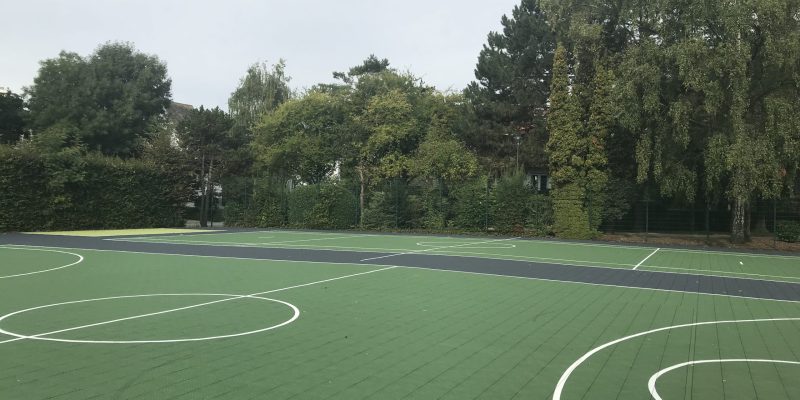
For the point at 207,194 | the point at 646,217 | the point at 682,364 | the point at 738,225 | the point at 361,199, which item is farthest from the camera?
the point at 207,194

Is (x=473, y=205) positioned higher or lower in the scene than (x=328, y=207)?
higher

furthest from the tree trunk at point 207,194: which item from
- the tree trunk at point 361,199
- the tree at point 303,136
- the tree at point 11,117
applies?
the tree at point 11,117

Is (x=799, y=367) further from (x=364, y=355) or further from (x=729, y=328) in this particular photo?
(x=364, y=355)

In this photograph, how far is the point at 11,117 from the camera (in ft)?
115

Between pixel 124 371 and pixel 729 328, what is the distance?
613 centimetres

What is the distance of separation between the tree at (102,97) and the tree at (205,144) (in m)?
7.07

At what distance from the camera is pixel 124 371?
4207mm

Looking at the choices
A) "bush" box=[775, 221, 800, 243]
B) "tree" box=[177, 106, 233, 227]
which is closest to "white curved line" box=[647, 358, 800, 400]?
"bush" box=[775, 221, 800, 243]

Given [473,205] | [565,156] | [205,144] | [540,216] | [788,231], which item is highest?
[205,144]

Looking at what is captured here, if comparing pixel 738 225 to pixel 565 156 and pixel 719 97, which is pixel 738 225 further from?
pixel 565 156

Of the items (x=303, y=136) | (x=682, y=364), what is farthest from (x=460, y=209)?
(x=682, y=364)

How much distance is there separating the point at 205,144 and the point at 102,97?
10831mm

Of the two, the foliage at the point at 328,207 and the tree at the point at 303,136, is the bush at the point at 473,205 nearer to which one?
the foliage at the point at 328,207

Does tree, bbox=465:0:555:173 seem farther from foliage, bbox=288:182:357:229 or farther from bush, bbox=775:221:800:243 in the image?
bush, bbox=775:221:800:243
